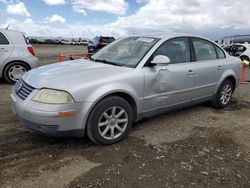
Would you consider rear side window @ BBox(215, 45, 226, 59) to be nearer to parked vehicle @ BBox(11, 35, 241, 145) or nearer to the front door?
parked vehicle @ BBox(11, 35, 241, 145)

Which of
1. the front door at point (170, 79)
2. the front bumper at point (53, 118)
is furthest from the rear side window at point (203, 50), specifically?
the front bumper at point (53, 118)

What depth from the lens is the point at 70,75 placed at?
410 centimetres

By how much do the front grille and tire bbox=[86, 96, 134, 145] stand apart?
88 cm

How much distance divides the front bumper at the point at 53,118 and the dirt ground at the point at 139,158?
13.4 inches

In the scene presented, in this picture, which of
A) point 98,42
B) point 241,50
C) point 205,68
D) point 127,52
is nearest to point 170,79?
point 127,52

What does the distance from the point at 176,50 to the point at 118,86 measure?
1586 mm

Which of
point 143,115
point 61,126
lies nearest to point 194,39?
point 143,115

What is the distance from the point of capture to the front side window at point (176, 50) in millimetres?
4906

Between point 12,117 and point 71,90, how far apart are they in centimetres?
209

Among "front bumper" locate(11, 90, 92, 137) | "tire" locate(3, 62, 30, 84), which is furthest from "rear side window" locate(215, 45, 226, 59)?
"tire" locate(3, 62, 30, 84)

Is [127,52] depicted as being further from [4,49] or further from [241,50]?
[241,50]

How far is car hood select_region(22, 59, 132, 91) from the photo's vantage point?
387 cm

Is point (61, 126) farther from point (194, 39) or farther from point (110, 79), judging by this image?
point (194, 39)

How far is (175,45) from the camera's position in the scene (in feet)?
17.0
